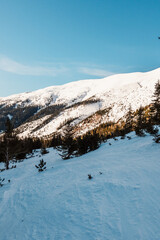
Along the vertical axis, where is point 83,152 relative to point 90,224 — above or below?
below

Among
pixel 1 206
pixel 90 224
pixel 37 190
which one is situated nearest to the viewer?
pixel 90 224

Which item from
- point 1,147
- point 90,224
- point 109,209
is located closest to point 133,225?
point 109,209

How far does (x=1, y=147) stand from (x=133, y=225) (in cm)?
2448

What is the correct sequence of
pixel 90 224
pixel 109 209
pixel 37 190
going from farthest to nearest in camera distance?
pixel 37 190, pixel 109 209, pixel 90 224

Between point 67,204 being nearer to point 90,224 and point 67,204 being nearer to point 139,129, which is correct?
point 90,224

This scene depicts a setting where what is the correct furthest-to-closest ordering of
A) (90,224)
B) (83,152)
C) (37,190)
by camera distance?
(83,152) < (37,190) < (90,224)

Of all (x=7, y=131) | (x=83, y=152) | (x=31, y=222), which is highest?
(x=7, y=131)

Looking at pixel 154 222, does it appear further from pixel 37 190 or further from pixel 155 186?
pixel 37 190

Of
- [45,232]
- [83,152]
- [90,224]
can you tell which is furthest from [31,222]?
[83,152]

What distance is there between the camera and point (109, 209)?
4.56 m

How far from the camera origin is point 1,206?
22.2 ft

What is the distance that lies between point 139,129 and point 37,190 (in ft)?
49.2

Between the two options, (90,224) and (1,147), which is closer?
(90,224)

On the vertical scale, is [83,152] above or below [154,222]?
below
